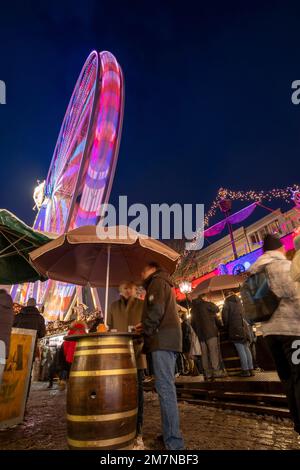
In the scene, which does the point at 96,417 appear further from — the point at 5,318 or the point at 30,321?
the point at 30,321

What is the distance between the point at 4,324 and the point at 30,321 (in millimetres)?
2182

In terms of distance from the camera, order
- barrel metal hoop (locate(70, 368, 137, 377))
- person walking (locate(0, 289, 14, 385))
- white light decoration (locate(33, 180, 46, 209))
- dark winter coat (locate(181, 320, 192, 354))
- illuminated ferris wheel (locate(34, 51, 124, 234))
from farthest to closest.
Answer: white light decoration (locate(33, 180, 46, 209)), illuminated ferris wheel (locate(34, 51, 124, 234)), dark winter coat (locate(181, 320, 192, 354)), person walking (locate(0, 289, 14, 385)), barrel metal hoop (locate(70, 368, 137, 377))

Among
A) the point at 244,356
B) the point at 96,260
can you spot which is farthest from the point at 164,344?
the point at 244,356

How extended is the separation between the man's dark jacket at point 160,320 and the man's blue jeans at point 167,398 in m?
0.10

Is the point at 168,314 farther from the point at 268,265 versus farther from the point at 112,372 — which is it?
the point at 268,265

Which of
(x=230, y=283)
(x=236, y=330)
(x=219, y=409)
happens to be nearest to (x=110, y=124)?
(x=230, y=283)

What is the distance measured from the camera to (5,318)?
2920 mm

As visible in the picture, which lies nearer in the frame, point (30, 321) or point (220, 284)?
point (30, 321)

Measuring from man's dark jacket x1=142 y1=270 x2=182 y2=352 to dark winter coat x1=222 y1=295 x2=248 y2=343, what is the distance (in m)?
3.58

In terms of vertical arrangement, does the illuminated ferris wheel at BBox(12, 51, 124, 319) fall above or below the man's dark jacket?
above

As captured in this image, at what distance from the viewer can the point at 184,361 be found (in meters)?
9.00

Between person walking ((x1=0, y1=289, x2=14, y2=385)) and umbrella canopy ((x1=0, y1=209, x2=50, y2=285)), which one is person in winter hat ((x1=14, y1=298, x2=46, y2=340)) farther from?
person walking ((x1=0, y1=289, x2=14, y2=385))

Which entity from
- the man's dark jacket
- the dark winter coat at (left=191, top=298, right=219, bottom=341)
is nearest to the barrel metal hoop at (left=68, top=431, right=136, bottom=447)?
the man's dark jacket

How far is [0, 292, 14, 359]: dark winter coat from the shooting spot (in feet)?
9.43
